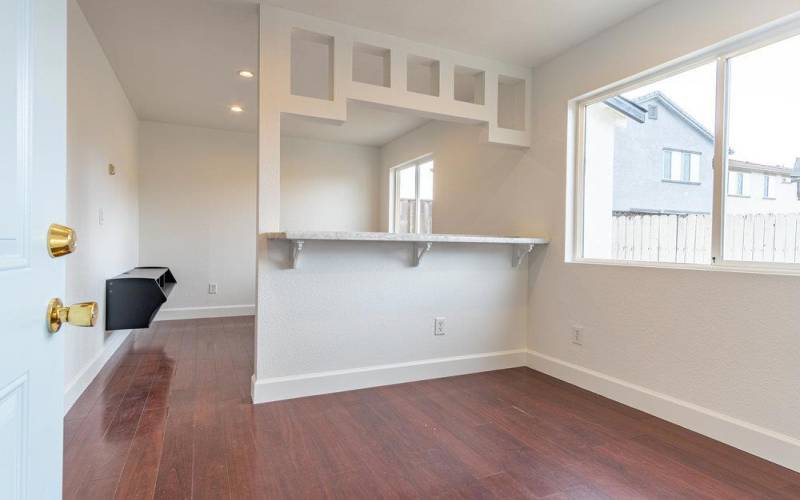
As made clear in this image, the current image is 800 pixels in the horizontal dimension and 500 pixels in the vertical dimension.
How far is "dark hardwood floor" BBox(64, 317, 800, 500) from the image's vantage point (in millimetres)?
1674

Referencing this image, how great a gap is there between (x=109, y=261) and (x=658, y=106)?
4.21 m

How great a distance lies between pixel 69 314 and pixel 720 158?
275 cm

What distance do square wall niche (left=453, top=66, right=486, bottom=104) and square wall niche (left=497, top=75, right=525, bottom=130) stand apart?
183mm

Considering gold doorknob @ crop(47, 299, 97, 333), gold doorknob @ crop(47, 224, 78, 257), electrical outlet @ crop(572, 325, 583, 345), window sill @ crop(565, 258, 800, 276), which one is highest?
gold doorknob @ crop(47, 224, 78, 257)

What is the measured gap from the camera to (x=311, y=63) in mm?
3277

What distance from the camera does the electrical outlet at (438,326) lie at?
3.05 metres

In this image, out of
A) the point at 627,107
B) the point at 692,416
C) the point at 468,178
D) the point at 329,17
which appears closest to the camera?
the point at 692,416

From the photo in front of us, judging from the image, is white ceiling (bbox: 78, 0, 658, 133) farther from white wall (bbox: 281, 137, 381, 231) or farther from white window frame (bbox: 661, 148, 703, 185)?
white wall (bbox: 281, 137, 381, 231)

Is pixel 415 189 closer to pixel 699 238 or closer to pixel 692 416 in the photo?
pixel 699 238

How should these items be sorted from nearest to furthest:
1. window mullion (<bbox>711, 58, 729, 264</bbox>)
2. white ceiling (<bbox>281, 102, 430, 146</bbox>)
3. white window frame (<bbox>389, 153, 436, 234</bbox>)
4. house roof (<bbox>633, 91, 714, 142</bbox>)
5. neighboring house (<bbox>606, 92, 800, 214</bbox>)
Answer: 1. neighboring house (<bbox>606, 92, 800, 214</bbox>)
2. window mullion (<bbox>711, 58, 729, 264</bbox>)
3. house roof (<bbox>633, 91, 714, 142</bbox>)
4. white ceiling (<bbox>281, 102, 430, 146</bbox>)
5. white window frame (<bbox>389, 153, 436, 234</bbox>)

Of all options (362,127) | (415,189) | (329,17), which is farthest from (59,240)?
(415,189)

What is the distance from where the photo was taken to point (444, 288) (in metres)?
3.08

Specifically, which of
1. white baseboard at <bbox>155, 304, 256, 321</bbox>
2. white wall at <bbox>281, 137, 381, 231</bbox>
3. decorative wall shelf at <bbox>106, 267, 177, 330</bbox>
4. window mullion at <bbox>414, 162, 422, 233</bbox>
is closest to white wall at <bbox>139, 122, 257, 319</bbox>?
white baseboard at <bbox>155, 304, 256, 321</bbox>

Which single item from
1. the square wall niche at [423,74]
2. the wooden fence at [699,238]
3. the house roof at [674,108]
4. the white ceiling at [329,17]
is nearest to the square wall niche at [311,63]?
the white ceiling at [329,17]
